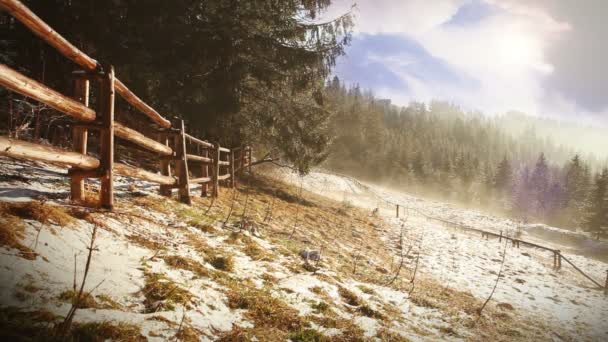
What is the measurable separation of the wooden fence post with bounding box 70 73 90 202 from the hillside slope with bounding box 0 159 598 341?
15 centimetres

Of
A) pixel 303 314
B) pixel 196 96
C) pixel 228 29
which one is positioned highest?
pixel 228 29

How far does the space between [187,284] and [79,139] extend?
249cm

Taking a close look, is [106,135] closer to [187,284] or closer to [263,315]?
[187,284]

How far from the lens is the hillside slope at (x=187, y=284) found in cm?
192

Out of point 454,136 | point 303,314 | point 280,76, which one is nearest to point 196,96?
point 280,76

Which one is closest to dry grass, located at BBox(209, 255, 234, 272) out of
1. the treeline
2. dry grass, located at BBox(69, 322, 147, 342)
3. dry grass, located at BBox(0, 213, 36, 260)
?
dry grass, located at BBox(69, 322, 147, 342)

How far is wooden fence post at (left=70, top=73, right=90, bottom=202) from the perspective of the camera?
368 centimetres

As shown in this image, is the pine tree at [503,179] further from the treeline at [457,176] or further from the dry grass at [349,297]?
the dry grass at [349,297]

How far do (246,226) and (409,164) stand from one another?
65575 millimetres

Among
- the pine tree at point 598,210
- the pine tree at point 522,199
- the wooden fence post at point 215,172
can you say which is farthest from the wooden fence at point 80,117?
the pine tree at point 522,199

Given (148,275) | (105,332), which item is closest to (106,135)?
(148,275)

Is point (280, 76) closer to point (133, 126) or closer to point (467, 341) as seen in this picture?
point (133, 126)

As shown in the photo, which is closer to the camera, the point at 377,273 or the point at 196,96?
the point at 377,273

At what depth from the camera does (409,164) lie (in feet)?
218
